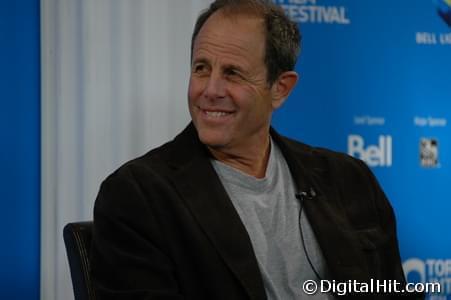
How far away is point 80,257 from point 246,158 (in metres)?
0.45

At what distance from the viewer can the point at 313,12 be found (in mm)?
2568

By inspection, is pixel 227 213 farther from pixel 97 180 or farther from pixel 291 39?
pixel 97 180

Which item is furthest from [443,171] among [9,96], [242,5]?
[9,96]

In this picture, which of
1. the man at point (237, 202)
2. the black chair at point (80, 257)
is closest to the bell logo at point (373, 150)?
the man at point (237, 202)

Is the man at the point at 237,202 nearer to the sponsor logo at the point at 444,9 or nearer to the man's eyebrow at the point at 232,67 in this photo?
the man's eyebrow at the point at 232,67

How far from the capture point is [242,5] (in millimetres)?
1557

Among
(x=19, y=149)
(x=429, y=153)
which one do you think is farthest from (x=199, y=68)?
(x=429, y=153)

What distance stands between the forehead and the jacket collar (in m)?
0.20

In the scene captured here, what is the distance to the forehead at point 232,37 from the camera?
5.00ft

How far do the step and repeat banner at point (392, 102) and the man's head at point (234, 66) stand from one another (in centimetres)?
97

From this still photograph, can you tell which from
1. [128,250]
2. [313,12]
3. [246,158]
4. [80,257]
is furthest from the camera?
[313,12]

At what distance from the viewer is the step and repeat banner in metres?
2.57

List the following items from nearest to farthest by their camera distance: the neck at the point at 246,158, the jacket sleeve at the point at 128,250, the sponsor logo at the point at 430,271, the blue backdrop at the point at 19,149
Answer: the jacket sleeve at the point at 128,250 < the neck at the point at 246,158 < the blue backdrop at the point at 19,149 < the sponsor logo at the point at 430,271

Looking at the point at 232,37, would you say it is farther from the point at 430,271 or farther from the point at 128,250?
the point at 430,271
